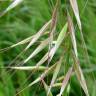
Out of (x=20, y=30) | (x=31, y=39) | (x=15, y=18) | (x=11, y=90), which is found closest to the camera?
(x=31, y=39)

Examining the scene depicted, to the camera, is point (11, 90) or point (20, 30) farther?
point (20, 30)

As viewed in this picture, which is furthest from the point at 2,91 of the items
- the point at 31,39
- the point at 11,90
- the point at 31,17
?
the point at 31,17

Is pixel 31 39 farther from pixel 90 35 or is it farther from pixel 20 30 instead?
pixel 20 30

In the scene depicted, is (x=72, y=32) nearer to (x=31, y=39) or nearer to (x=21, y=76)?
(x=31, y=39)

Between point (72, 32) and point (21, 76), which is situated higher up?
point (72, 32)

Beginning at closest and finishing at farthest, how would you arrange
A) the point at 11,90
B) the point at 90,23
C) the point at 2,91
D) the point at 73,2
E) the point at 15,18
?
the point at 73,2, the point at 2,91, the point at 11,90, the point at 90,23, the point at 15,18

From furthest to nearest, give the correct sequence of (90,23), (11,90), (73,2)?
(90,23)
(11,90)
(73,2)

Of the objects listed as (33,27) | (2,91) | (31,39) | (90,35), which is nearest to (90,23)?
(90,35)

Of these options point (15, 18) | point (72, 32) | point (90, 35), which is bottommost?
point (90, 35)

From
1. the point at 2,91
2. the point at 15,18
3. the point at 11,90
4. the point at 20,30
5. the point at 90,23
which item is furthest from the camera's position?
the point at 15,18
